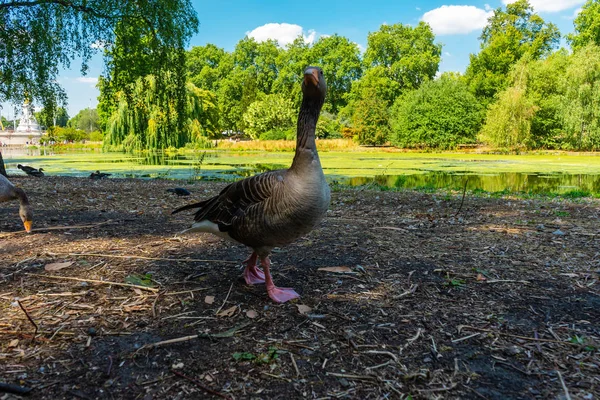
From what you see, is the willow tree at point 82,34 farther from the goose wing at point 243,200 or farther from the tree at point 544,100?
the tree at point 544,100

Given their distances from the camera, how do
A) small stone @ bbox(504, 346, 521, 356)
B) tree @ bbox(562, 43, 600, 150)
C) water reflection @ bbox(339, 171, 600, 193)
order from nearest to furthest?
small stone @ bbox(504, 346, 521, 356)
water reflection @ bbox(339, 171, 600, 193)
tree @ bbox(562, 43, 600, 150)

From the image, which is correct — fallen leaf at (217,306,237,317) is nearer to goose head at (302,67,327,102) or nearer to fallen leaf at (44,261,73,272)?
goose head at (302,67,327,102)

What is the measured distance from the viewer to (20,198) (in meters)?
5.64

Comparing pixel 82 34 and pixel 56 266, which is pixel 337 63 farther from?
pixel 56 266

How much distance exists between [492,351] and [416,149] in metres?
48.6

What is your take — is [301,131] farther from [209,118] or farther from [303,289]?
[209,118]

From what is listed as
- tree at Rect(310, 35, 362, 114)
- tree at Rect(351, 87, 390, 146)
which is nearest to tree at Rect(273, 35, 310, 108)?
tree at Rect(310, 35, 362, 114)

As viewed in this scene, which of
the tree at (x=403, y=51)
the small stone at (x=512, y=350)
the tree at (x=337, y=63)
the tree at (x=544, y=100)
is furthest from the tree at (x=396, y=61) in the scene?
the small stone at (x=512, y=350)

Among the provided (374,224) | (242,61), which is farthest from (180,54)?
(242,61)

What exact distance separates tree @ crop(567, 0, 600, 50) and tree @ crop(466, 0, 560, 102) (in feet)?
16.9

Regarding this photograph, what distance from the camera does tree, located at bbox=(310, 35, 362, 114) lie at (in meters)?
74.6

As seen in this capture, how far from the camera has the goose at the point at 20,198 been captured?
552cm

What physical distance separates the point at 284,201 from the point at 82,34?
1090 cm

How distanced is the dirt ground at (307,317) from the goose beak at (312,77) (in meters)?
1.83
